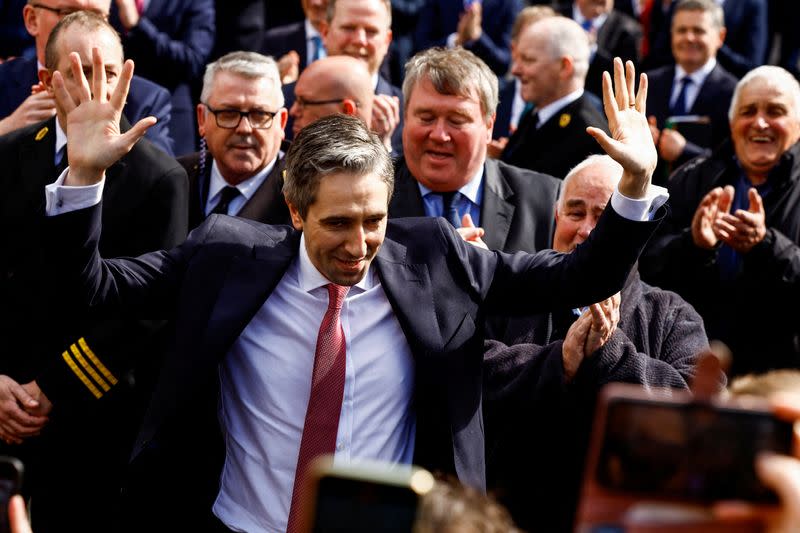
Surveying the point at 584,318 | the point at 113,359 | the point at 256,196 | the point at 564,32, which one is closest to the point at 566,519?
the point at 584,318

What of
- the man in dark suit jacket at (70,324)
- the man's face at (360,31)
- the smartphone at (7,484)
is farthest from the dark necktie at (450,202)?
the smartphone at (7,484)

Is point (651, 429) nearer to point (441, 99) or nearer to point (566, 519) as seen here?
point (566, 519)

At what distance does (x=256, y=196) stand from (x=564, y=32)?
233 cm

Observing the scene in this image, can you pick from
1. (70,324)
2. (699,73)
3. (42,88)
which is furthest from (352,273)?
(699,73)

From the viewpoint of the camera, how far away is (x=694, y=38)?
784 centimetres

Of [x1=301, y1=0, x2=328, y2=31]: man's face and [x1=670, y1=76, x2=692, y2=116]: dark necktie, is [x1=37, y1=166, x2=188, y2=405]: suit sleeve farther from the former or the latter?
[x1=670, y1=76, x2=692, y2=116]: dark necktie

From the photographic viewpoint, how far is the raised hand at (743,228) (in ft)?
17.0

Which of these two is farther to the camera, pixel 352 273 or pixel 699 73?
pixel 699 73

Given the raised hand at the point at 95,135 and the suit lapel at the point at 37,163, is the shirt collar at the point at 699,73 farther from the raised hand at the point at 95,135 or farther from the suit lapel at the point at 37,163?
the raised hand at the point at 95,135

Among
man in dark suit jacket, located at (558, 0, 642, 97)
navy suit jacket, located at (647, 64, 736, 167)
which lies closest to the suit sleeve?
navy suit jacket, located at (647, 64, 736, 167)

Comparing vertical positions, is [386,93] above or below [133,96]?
above

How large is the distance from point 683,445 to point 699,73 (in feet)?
20.8

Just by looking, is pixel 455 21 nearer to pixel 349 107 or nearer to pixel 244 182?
pixel 349 107

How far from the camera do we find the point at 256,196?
498 cm
